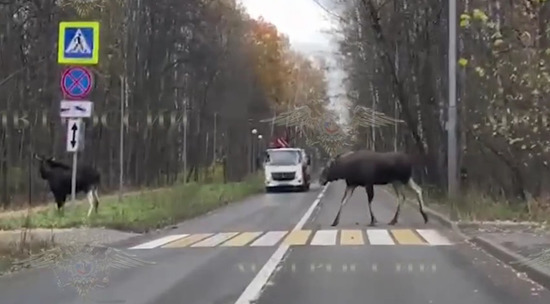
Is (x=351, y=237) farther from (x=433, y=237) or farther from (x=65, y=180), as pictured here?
(x=65, y=180)

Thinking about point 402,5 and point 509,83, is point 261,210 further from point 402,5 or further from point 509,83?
point 509,83

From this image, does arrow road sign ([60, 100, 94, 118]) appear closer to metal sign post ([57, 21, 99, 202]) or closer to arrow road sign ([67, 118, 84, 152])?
metal sign post ([57, 21, 99, 202])

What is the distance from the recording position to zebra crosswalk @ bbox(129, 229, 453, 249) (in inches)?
786

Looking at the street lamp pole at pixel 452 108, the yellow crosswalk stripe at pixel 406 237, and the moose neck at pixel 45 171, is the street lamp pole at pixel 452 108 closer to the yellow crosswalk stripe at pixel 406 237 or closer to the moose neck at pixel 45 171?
the yellow crosswalk stripe at pixel 406 237

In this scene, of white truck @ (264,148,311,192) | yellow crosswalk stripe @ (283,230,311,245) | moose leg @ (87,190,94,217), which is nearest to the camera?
yellow crosswalk stripe @ (283,230,311,245)

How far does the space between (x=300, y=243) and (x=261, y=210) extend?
15034mm

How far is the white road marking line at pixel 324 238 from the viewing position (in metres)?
19.9

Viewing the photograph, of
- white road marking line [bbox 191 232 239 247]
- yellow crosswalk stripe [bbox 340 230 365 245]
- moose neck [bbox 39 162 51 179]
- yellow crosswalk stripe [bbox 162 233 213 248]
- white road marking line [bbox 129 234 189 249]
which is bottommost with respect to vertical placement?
white road marking line [bbox 129 234 189 249]

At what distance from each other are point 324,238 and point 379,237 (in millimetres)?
1176

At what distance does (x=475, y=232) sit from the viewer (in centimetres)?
2133

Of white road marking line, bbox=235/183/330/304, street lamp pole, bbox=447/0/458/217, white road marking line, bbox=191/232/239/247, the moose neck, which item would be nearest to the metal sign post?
white road marking line, bbox=191/232/239/247

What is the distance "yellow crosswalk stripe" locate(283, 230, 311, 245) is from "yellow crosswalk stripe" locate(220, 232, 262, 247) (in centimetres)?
80

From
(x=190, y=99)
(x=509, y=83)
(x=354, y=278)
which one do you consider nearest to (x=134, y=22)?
(x=190, y=99)

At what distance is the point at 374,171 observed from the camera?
26.7 metres
